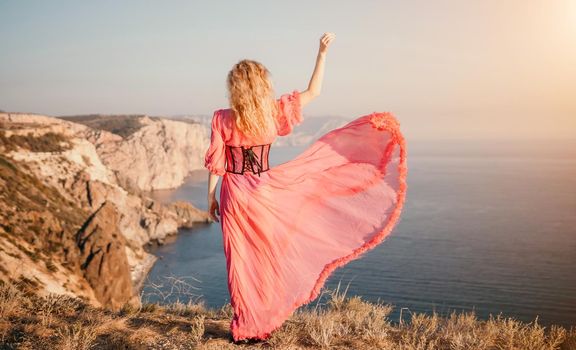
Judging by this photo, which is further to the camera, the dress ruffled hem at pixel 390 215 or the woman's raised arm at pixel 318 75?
the dress ruffled hem at pixel 390 215

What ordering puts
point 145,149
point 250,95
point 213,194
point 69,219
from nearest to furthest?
1. point 250,95
2. point 213,194
3. point 69,219
4. point 145,149

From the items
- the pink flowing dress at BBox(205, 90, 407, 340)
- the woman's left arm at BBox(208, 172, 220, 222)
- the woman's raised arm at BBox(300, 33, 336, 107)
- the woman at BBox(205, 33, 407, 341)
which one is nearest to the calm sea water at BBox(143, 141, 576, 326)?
the pink flowing dress at BBox(205, 90, 407, 340)

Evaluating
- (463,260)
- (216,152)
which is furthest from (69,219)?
(463,260)

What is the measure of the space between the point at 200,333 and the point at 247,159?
1717 millimetres

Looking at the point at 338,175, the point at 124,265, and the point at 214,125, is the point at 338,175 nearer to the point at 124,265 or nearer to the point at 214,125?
the point at 214,125

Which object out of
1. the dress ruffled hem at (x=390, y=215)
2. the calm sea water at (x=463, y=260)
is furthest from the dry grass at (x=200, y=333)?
the calm sea water at (x=463, y=260)

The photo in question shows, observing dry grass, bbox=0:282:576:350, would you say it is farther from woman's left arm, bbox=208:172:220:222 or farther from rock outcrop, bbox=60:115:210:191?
rock outcrop, bbox=60:115:210:191

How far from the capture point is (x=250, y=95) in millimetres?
3861

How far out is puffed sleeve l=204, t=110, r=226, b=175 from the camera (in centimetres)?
407

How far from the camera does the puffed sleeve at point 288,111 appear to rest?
4.09 metres

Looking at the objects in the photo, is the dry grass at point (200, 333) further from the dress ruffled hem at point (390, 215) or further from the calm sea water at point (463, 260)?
the calm sea water at point (463, 260)

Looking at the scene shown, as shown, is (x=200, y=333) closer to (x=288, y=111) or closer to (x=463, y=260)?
(x=288, y=111)

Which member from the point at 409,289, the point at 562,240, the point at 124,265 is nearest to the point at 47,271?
the point at 124,265

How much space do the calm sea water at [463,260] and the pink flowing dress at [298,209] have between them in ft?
48.6
